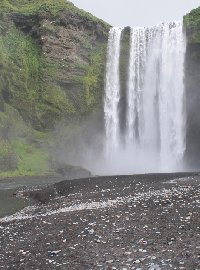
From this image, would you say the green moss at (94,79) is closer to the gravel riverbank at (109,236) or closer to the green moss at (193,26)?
the green moss at (193,26)

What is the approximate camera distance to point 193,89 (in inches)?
2464

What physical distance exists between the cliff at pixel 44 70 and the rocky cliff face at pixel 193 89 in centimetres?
1544

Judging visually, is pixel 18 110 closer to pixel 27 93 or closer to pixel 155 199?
pixel 27 93

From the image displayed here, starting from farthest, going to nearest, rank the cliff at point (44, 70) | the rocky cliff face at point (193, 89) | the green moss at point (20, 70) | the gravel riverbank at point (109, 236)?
the green moss at point (20, 70) < the cliff at point (44, 70) < the rocky cliff face at point (193, 89) < the gravel riverbank at point (109, 236)

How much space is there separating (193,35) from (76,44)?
21039mm

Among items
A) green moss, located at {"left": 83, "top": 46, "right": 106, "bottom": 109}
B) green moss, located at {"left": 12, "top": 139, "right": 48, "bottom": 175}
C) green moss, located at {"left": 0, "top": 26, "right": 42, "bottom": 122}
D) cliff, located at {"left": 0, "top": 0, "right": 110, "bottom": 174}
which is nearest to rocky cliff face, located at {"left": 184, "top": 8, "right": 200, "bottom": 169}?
green moss, located at {"left": 83, "top": 46, "right": 106, "bottom": 109}

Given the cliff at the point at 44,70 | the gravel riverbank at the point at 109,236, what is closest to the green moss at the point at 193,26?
the cliff at the point at 44,70

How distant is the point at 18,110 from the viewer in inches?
2601

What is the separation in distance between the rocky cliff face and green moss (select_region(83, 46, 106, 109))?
15267 mm

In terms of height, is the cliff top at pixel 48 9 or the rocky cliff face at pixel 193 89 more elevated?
the cliff top at pixel 48 9

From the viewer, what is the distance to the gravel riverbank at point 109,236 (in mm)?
13188

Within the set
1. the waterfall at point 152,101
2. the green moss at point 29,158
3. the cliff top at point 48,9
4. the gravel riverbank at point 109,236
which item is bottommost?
the gravel riverbank at point 109,236

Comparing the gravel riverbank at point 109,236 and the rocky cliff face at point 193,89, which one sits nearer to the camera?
the gravel riverbank at point 109,236

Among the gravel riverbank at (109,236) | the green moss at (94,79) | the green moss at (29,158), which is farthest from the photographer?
the green moss at (94,79)
